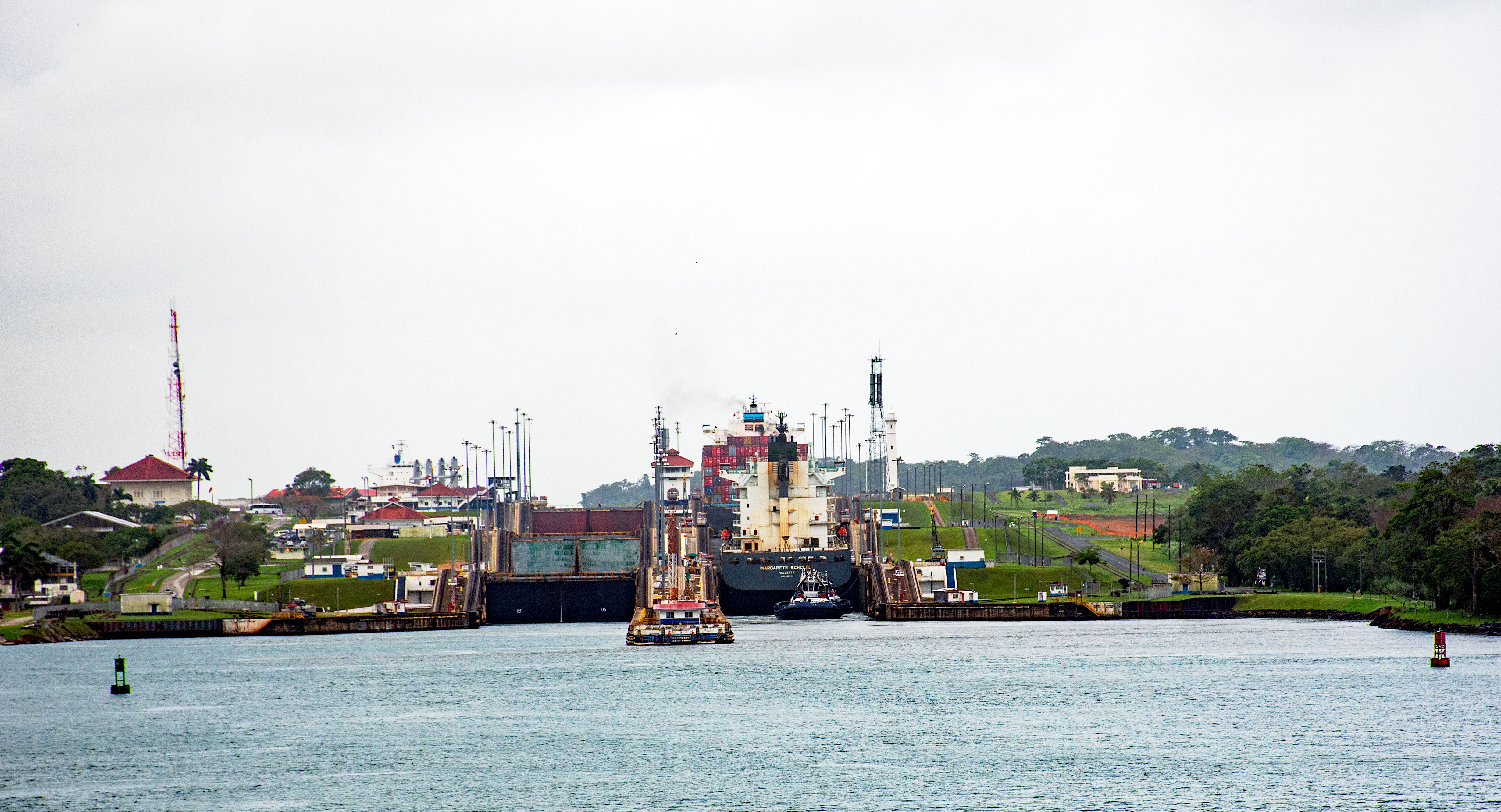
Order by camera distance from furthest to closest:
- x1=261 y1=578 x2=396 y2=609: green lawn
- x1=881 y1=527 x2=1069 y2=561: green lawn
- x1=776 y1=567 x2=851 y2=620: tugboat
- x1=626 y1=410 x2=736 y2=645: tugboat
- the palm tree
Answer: x1=881 y1=527 x2=1069 y2=561: green lawn, x1=261 y1=578 x2=396 y2=609: green lawn, the palm tree, x1=776 y1=567 x2=851 y2=620: tugboat, x1=626 y1=410 x2=736 y2=645: tugboat

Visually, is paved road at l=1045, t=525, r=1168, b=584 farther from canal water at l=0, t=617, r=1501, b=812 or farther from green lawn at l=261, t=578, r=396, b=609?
green lawn at l=261, t=578, r=396, b=609

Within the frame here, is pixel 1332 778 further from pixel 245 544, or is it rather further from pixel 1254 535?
pixel 245 544

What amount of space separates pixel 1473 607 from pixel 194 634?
81.9 metres

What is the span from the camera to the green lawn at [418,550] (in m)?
164

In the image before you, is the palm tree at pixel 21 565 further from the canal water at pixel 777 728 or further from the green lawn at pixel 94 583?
the canal water at pixel 777 728

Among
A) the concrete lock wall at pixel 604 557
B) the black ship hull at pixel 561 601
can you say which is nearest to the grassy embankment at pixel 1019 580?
the black ship hull at pixel 561 601

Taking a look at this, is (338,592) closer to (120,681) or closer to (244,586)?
(244,586)

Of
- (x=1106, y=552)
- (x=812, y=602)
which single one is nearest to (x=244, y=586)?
(x=812, y=602)

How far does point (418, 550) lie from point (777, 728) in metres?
113

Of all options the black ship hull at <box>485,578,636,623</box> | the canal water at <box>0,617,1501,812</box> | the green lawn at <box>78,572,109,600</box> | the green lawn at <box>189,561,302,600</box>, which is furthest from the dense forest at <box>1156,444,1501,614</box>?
the green lawn at <box>78,572,109,600</box>

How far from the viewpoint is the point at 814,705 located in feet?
229

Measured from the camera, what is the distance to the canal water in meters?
50.2

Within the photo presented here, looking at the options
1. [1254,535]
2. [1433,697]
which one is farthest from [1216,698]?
[1254,535]

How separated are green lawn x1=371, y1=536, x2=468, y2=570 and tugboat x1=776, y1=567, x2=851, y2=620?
4183 cm
